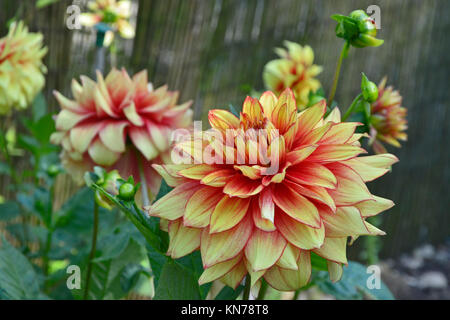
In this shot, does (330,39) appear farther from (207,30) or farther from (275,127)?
(275,127)

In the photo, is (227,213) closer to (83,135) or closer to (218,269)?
(218,269)

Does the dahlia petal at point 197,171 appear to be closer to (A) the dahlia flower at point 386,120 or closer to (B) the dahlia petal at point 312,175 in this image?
(B) the dahlia petal at point 312,175

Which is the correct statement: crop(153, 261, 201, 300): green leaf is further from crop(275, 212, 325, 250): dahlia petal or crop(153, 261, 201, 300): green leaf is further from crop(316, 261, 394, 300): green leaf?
crop(316, 261, 394, 300): green leaf

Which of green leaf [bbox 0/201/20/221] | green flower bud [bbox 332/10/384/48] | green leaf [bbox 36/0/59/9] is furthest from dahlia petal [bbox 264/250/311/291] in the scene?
green leaf [bbox 36/0/59/9]

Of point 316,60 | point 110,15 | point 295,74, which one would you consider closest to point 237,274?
point 295,74

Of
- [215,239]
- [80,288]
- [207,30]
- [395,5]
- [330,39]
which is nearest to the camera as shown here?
[215,239]

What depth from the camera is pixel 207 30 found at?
119 cm

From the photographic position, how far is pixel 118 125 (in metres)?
0.56

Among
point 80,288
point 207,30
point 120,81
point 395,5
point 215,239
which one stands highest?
point 395,5

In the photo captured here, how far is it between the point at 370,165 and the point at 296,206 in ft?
0.25

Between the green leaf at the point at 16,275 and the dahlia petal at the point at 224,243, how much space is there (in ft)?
0.96

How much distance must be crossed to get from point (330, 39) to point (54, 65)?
2.57 feet

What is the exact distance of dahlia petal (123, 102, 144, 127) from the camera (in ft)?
1.83

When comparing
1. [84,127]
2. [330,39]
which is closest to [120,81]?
[84,127]
